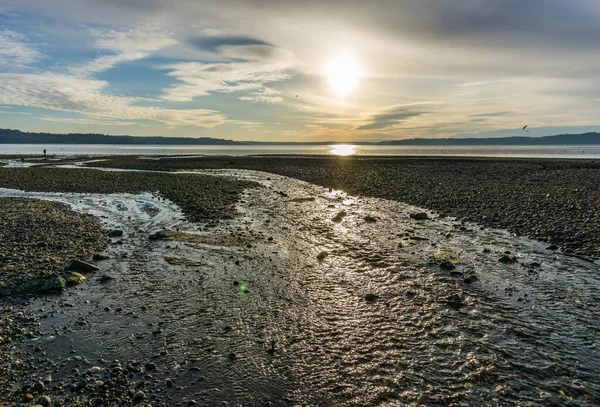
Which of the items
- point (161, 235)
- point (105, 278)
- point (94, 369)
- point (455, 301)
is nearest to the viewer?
point (94, 369)

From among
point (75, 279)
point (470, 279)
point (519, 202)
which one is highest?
point (519, 202)

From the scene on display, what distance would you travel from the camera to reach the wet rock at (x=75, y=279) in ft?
40.1

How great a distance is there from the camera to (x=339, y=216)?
23.4 metres

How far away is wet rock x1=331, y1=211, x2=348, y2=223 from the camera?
74.0 ft

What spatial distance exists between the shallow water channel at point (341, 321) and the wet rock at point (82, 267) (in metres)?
0.57

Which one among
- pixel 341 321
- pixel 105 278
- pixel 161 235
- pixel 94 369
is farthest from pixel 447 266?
pixel 161 235

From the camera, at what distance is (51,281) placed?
1188cm

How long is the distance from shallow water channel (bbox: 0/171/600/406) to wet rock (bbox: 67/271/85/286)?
33cm

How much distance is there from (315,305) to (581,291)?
9.02m

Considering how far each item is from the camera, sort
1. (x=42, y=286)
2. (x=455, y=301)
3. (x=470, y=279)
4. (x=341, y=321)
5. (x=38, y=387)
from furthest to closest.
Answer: (x=470, y=279) < (x=42, y=286) < (x=455, y=301) < (x=341, y=321) < (x=38, y=387)

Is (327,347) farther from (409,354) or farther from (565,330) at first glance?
(565,330)

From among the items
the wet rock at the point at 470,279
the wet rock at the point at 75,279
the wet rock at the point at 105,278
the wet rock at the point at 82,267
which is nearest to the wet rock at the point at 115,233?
the wet rock at the point at 82,267

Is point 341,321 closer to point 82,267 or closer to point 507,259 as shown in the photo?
point 507,259

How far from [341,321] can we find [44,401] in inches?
273
